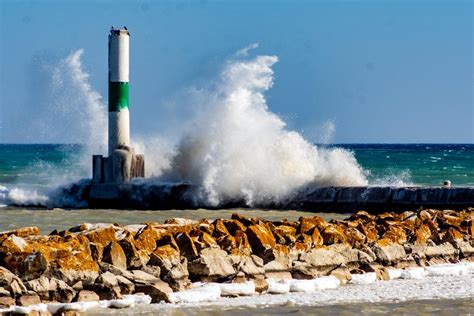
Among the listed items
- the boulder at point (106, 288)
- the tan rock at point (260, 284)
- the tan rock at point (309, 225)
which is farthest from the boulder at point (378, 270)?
the boulder at point (106, 288)

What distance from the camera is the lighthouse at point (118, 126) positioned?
20.6m

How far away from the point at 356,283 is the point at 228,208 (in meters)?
11.8

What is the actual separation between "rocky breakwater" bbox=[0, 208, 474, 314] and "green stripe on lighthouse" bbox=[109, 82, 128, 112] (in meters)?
9.87

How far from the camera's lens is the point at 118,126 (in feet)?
69.1

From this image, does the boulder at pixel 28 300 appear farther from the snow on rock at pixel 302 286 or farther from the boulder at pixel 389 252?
the boulder at pixel 389 252

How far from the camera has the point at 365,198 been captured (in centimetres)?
1892

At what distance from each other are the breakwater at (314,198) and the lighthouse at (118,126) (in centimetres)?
33

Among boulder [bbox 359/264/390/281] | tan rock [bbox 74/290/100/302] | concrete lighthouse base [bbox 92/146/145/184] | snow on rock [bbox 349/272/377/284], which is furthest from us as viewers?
concrete lighthouse base [bbox 92/146/145/184]

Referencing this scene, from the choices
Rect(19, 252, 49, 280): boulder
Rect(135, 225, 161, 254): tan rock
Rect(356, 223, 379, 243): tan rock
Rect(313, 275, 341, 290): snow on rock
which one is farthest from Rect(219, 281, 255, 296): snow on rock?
Rect(356, 223, 379, 243): tan rock

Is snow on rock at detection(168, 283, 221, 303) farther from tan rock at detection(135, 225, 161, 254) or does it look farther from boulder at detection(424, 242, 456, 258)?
boulder at detection(424, 242, 456, 258)

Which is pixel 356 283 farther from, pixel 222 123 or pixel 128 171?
pixel 222 123

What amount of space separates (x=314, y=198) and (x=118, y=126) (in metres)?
4.12

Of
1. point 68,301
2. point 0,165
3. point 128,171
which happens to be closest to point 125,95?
point 128,171

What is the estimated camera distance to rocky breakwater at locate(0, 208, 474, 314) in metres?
7.86
